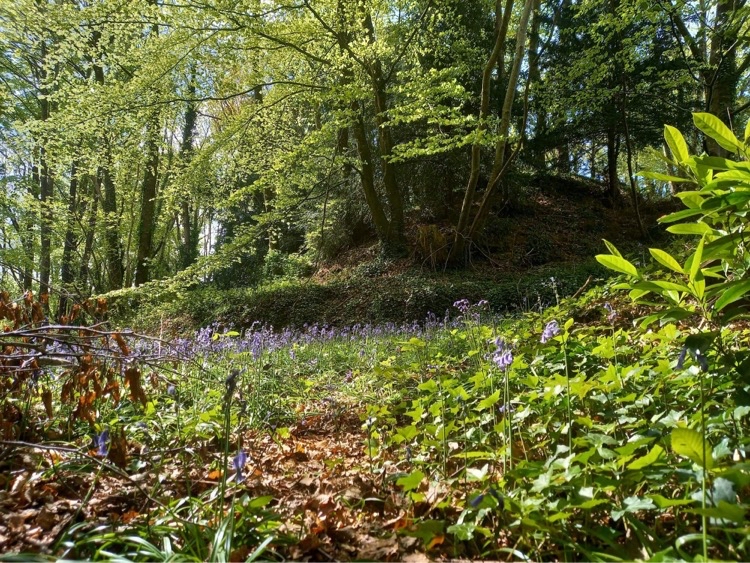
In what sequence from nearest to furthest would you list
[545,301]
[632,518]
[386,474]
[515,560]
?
[632,518] < [515,560] < [386,474] < [545,301]

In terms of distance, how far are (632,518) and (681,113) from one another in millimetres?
14391

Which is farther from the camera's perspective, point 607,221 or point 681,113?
point 607,221

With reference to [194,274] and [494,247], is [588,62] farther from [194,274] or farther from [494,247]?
[194,274]

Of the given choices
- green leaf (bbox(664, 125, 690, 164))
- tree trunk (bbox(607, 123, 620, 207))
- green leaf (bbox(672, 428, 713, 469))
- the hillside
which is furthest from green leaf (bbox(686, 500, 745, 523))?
tree trunk (bbox(607, 123, 620, 207))

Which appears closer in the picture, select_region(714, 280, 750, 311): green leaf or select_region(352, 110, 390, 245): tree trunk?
select_region(714, 280, 750, 311): green leaf

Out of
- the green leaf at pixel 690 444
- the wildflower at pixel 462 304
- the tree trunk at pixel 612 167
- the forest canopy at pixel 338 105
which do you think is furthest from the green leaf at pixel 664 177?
the tree trunk at pixel 612 167

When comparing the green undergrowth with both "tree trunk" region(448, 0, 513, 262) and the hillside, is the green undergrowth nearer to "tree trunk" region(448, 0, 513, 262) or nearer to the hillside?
the hillside

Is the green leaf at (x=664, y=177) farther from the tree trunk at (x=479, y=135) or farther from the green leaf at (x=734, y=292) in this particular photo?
the tree trunk at (x=479, y=135)

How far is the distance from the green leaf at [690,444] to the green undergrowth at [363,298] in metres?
7.28

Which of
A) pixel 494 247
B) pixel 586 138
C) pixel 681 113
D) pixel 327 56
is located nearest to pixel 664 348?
pixel 327 56

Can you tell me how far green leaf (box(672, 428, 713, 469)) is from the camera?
96cm

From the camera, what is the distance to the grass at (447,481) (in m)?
1.13

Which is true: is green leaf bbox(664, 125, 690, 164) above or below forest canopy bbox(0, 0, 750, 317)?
below

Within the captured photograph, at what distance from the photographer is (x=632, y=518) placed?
3.59 ft
